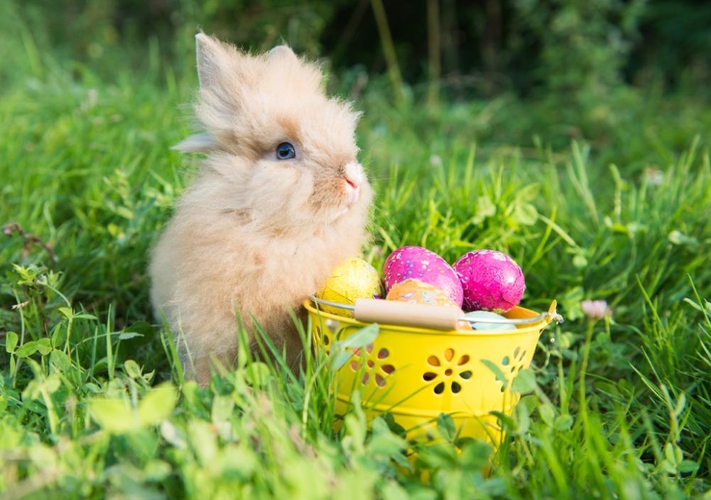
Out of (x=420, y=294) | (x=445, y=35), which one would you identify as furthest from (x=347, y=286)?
(x=445, y=35)

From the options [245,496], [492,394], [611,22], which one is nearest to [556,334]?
[492,394]

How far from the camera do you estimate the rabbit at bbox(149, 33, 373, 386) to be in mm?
1751

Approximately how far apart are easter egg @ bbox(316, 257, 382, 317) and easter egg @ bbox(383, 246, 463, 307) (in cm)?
8

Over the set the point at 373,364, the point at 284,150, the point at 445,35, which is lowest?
the point at 373,364

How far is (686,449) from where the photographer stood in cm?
182

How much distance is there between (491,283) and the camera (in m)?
1.92

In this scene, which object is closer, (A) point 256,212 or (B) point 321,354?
(B) point 321,354

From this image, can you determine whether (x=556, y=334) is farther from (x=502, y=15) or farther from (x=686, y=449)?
(x=502, y=15)

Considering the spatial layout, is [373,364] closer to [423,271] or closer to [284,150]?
[423,271]

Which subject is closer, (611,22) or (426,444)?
(426,444)

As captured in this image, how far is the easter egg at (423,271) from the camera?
6.04 feet

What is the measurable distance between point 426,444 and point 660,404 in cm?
74

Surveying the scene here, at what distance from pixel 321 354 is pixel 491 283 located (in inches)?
23.3

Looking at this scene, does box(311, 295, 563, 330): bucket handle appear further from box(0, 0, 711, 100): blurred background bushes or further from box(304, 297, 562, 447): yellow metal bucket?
box(0, 0, 711, 100): blurred background bushes
